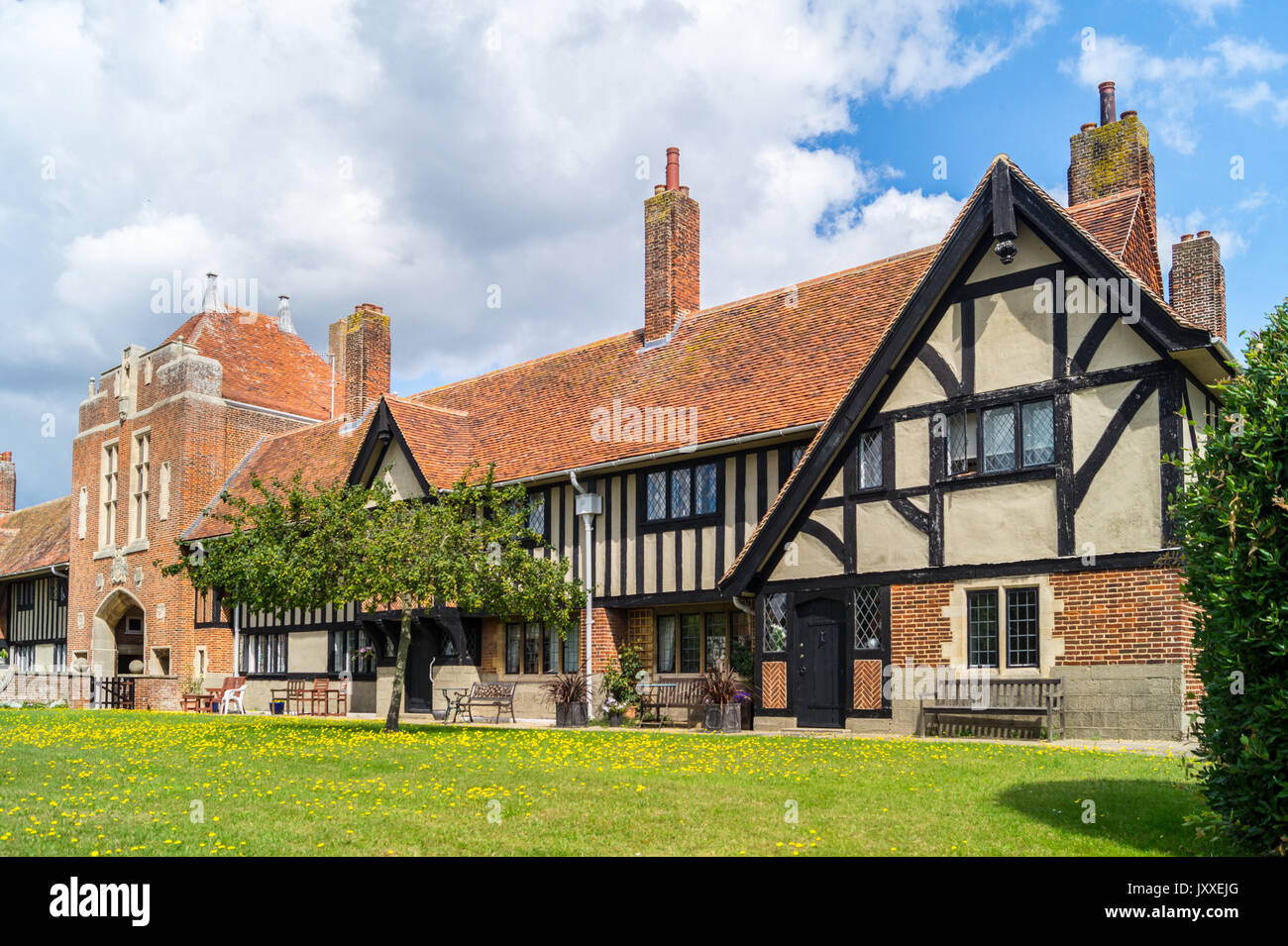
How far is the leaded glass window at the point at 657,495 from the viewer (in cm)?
2215

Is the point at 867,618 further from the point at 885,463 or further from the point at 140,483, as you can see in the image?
the point at 140,483

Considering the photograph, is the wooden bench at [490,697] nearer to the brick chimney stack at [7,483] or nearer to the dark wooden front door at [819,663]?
the dark wooden front door at [819,663]

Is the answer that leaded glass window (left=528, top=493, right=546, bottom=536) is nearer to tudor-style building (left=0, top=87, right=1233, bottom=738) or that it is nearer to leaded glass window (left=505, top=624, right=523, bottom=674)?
tudor-style building (left=0, top=87, right=1233, bottom=738)

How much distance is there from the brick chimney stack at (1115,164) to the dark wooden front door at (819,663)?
7.19m

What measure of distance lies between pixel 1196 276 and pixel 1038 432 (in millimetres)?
7659

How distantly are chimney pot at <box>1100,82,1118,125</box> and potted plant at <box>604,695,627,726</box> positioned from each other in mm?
13366

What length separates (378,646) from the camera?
2828 cm

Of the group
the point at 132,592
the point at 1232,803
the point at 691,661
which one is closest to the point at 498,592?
the point at 691,661

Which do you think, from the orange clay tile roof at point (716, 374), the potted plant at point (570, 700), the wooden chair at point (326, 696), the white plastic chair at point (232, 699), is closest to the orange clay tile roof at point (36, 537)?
the white plastic chair at point (232, 699)

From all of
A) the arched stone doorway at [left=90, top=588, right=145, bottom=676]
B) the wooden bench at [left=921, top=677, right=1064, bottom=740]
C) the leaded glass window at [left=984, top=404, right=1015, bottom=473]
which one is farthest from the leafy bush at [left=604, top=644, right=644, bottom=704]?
the arched stone doorway at [left=90, top=588, right=145, bottom=676]

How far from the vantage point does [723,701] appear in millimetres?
19578

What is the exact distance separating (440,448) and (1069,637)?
14.8 m

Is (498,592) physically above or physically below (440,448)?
below
